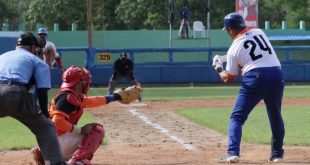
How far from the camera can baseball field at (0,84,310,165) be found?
32.6 ft

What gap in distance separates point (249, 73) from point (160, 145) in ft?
9.24

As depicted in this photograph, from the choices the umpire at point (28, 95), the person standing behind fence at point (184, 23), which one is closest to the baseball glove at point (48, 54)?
the umpire at point (28, 95)

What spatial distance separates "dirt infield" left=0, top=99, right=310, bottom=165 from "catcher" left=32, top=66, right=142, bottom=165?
782 mm

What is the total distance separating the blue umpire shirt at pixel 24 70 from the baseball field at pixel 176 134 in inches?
78.7

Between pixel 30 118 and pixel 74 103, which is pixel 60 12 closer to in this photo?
pixel 74 103

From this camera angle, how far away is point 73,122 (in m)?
8.70

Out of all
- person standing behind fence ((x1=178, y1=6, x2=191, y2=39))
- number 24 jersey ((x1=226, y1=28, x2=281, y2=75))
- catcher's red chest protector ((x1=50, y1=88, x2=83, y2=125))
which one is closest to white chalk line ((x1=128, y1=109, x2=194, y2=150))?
number 24 jersey ((x1=226, y1=28, x2=281, y2=75))

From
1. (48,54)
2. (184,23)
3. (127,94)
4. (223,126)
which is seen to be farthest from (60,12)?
(127,94)

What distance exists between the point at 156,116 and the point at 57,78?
14124 mm

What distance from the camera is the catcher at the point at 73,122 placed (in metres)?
8.43

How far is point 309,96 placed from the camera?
23.0 metres

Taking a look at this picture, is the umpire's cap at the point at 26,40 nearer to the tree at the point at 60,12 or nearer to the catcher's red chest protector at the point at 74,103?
the catcher's red chest protector at the point at 74,103

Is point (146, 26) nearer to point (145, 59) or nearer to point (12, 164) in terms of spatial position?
point (145, 59)

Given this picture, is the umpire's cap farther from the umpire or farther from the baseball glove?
the baseball glove
